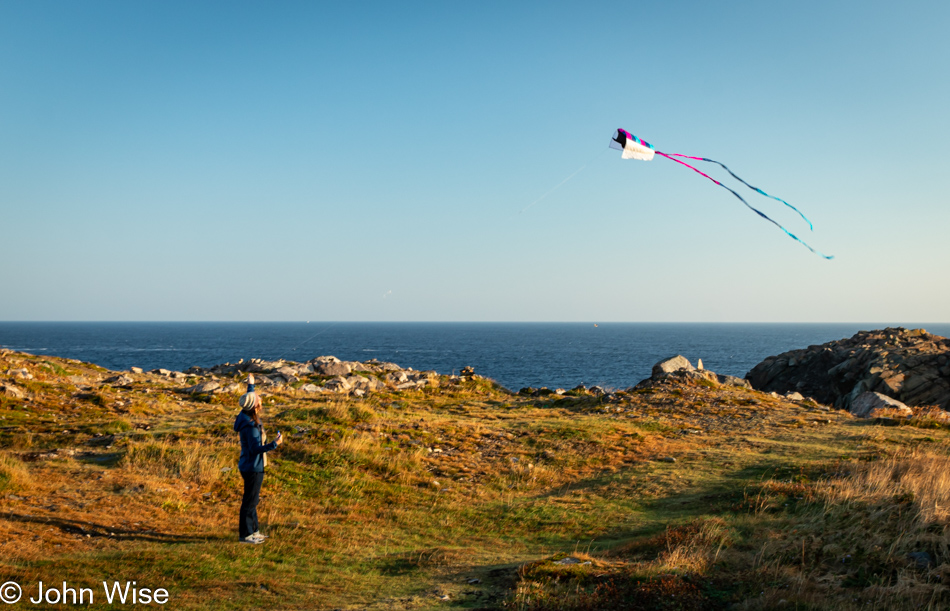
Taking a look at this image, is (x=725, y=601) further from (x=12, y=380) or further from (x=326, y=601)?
(x=12, y=380)

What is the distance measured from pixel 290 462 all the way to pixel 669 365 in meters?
30.1

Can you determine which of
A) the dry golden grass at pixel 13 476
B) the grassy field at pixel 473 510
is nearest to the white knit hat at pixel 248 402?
the grassy field at pixel 473 510

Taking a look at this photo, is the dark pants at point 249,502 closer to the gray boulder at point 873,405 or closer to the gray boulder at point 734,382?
the gray boulder at point 873,405

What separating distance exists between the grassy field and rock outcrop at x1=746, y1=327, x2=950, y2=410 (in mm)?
23535

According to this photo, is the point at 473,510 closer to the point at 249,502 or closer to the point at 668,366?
the point at 249,502

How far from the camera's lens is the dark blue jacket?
965cm

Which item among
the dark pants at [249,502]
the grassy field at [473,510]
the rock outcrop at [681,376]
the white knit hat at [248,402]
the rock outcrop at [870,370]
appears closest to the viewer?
the grassy field at [473,510]

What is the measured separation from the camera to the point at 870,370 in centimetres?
4350

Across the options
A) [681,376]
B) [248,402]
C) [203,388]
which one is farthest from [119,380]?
[681,376]

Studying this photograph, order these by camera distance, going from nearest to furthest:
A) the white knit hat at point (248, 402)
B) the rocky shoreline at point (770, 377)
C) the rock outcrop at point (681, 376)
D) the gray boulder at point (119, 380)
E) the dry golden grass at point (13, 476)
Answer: the white knit hat at point (248, 402)
the dry golden grass at point (13, 476)
the gray boulder at point (119, 380)
the rocky shoreline at point (770, 377)
the rock outcrop at point (681, 376)

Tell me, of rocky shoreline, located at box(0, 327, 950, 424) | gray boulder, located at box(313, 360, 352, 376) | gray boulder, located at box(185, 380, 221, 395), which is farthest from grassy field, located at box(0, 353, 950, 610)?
gray boulder, located at box(313, 360, 352, 376)

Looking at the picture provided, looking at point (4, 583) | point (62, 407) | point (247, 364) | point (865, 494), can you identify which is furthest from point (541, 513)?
point (247, 364)

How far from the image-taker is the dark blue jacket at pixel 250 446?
9.65 metres

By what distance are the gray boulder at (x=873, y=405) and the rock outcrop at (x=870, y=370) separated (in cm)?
1020
